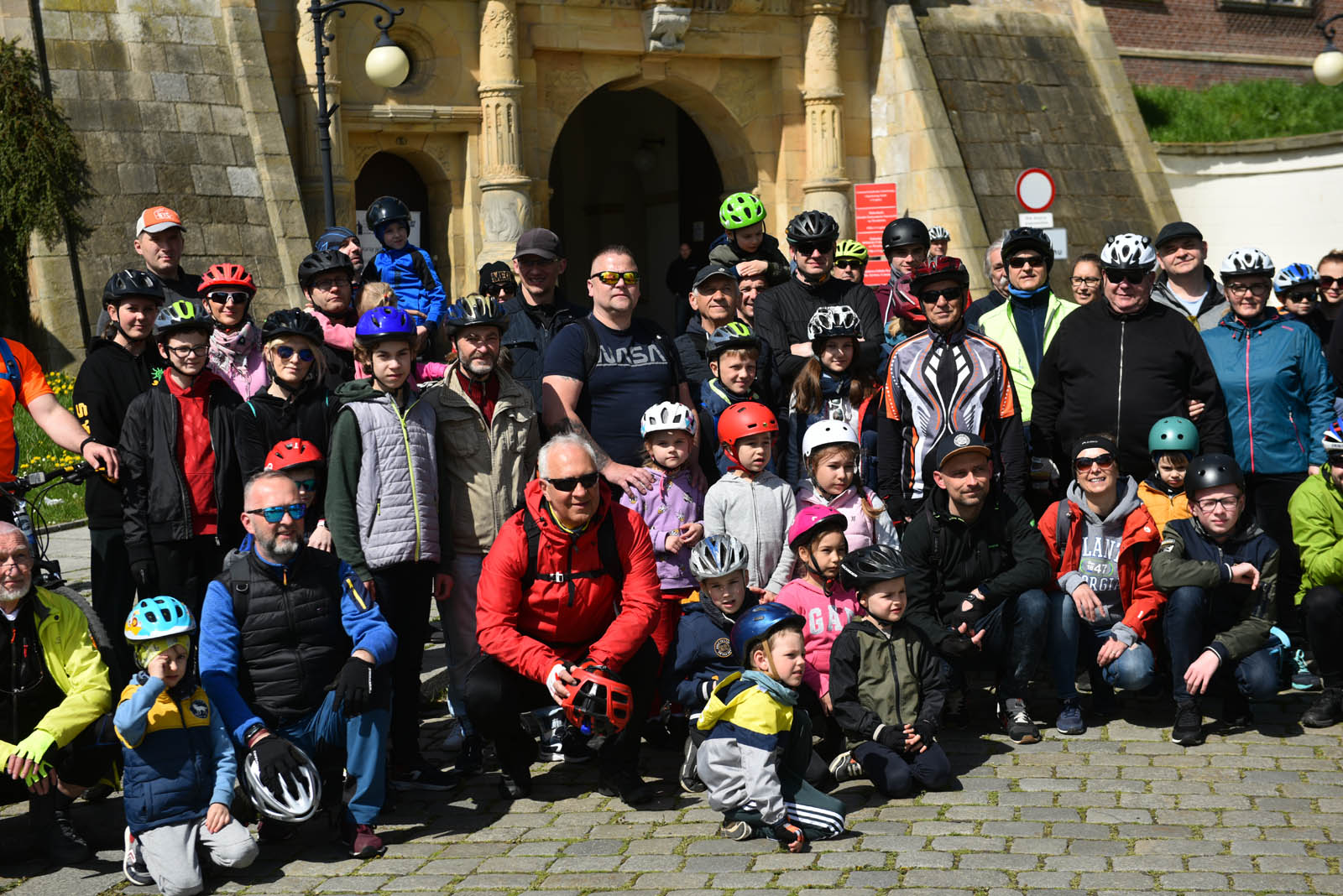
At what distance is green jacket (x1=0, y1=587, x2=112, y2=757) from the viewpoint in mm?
5668

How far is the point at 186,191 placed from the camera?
586 inches

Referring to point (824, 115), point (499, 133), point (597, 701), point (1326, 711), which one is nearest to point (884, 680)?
point (597, 701)

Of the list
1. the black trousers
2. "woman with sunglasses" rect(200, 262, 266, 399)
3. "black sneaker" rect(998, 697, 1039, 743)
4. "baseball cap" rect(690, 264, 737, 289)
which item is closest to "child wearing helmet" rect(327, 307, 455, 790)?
the black trousers

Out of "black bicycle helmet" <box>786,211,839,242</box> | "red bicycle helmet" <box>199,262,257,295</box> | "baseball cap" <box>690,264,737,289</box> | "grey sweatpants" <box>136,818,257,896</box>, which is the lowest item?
"grey sweatpants" <box>136,818,257,896</box>

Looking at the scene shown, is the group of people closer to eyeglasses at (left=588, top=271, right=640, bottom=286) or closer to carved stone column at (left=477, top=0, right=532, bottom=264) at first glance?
eyeglasses at (left=588, top=271, right=640, bottom=286)

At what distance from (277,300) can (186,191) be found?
4.38ft

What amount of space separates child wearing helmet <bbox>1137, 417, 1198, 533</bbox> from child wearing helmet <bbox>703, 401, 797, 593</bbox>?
70.8 inches

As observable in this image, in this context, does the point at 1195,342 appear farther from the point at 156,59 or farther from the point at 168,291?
the point at 156,59

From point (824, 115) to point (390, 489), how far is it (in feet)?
43.4

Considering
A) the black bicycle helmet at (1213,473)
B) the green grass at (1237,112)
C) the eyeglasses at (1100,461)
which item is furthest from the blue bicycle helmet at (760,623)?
the green grass at (1237,112)

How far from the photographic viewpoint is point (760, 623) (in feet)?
19.4

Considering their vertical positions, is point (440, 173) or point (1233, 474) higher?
Result: point (440, 173)

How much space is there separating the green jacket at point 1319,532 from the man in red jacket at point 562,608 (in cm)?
309

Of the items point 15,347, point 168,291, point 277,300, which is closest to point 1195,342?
point 168,291
